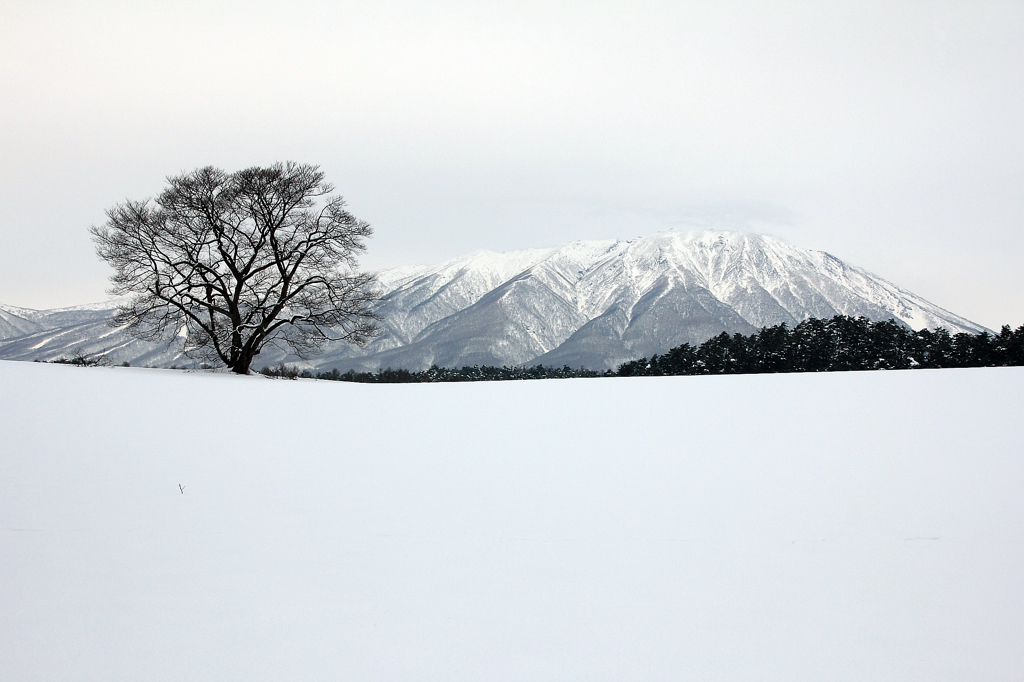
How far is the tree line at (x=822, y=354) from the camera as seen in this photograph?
2130 cm

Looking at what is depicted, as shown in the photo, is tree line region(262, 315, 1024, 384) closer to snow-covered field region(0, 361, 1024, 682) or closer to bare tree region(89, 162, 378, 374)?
bare tree region(89, 162, 378, 374)

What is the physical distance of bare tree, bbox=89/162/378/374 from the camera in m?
19.0

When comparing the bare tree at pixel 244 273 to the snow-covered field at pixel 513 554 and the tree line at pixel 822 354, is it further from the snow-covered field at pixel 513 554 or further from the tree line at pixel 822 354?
the snow-covered field at pixel 513 554

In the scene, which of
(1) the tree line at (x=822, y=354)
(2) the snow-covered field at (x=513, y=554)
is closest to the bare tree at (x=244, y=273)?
(1) the tree line at (x=822, y=354)

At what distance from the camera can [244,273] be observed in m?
20.2

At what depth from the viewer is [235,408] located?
1012cm

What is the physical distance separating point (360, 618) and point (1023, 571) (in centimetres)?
365

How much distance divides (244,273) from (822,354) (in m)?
22.0

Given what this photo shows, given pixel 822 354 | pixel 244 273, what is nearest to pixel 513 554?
pixel 244 273

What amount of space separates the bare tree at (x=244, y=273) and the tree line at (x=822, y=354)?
1835 millimetres

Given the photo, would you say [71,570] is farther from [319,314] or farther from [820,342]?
[820,342]

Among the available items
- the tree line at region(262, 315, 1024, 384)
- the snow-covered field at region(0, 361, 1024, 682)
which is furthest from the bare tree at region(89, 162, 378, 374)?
the snow-covered field at region(0, 361, 1024, 682)

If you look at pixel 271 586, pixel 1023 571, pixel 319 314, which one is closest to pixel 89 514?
pixel 271 586

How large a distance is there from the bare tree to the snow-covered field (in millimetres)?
12740
